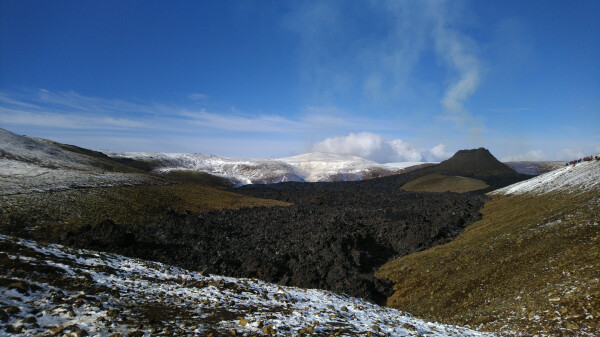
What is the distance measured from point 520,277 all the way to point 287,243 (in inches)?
698

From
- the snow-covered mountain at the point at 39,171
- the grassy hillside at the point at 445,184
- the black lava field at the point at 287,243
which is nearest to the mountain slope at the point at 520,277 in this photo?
the black lava field at the point at 287,243

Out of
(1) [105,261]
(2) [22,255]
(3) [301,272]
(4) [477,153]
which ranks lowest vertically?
(3) [301,272]

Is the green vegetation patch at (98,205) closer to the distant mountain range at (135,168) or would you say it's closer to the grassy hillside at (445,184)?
the distant mountain range at (135,168)

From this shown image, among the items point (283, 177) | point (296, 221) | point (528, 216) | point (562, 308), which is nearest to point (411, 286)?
point (562, 308)

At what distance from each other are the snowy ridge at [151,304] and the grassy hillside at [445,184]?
65593 millimetres

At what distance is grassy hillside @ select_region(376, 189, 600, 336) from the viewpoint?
974 cm

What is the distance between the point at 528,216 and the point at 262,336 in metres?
23.6

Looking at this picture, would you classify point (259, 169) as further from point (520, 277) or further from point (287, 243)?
point (520, 277)

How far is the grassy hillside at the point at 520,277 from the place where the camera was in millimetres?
9742

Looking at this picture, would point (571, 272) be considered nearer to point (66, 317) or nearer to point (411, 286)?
point (411, 286)

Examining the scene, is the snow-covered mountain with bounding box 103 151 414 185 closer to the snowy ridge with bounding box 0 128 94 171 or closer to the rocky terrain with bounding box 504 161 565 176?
the rocky terrain with bounding box 504 161 565 176

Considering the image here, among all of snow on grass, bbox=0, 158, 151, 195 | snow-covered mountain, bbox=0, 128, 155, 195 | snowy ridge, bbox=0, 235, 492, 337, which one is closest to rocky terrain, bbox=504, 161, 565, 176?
snow on grass, bbox=0, 158, 151, 195

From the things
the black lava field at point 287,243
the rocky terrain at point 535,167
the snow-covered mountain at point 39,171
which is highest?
the rocky terrain at point 535,167

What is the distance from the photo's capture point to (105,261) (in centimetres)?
1218
